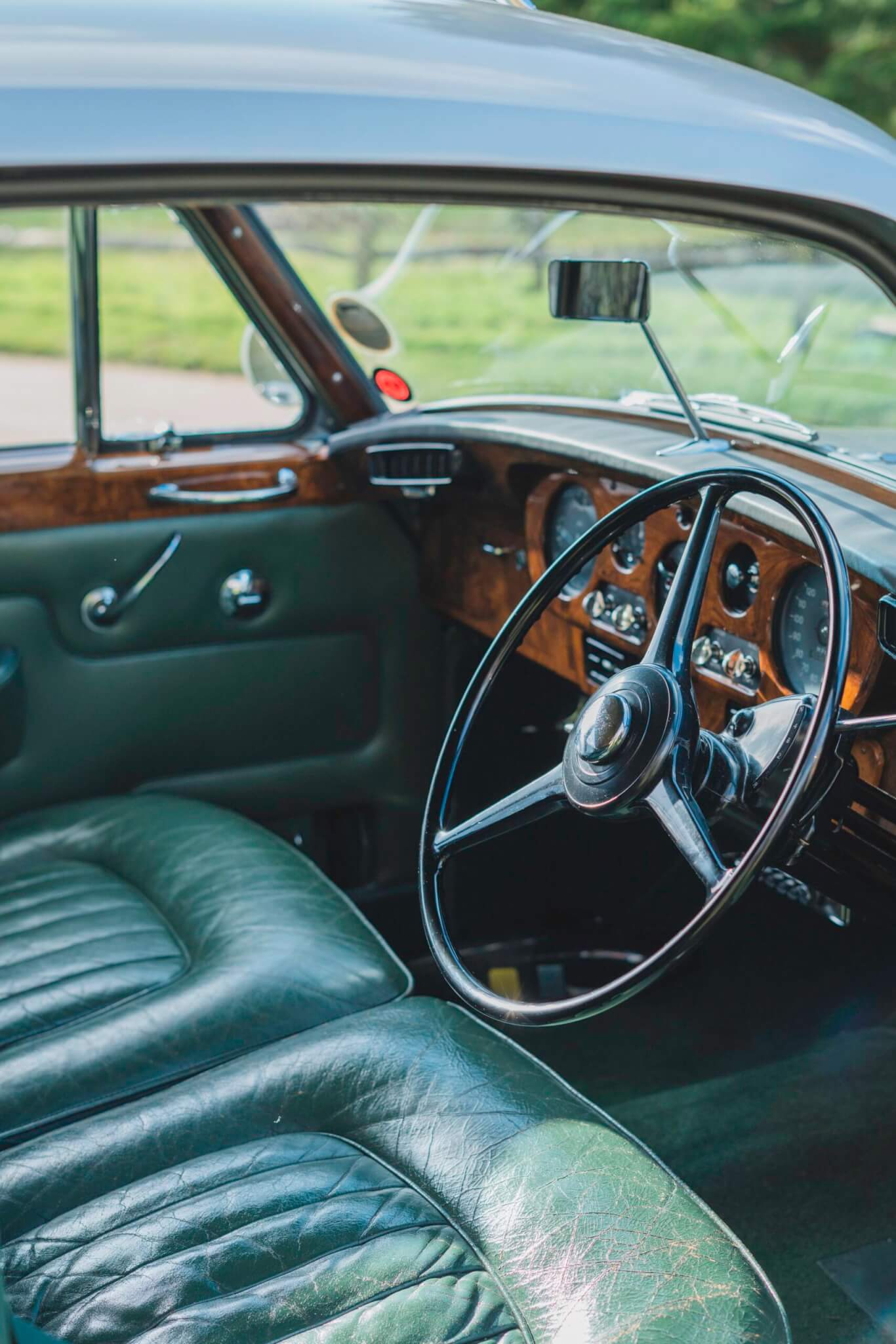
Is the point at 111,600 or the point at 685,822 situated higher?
the point at 685,822

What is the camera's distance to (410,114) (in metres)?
1.03

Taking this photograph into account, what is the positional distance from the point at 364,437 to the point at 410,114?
5.29 feet

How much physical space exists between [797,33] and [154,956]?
1434cm

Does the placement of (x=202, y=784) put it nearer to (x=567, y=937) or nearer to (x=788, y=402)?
(x=567, y=937)

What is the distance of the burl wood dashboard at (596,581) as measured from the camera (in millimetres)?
1553

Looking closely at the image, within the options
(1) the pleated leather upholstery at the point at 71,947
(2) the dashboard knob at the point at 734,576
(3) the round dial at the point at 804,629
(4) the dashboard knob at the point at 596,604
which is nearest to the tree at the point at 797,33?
(4) the dashboard knob at the point at 596,604

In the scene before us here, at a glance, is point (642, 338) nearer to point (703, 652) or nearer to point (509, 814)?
point (703, 652)

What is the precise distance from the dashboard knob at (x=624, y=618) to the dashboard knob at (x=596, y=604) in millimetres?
32

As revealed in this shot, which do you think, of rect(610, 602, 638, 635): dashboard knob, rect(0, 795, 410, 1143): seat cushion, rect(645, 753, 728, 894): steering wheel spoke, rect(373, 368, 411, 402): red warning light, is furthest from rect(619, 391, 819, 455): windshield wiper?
rect(0, 795, 410, 1143): seat cushion

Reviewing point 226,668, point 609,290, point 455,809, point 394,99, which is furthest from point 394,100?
point 455,809

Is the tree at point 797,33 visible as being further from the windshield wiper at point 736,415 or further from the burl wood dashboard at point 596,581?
the windshield wiper at point 736,415

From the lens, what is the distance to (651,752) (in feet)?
4.46

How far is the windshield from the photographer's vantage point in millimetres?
2006

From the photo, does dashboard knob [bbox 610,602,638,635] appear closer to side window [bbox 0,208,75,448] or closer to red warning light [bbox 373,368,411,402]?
red warning light [bbox 373,368,411,402]
